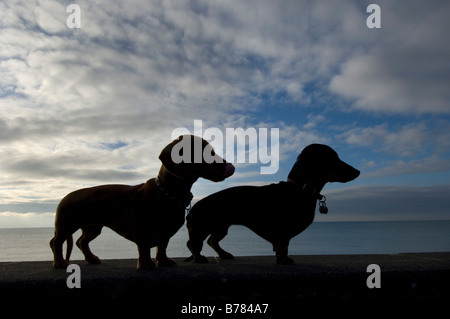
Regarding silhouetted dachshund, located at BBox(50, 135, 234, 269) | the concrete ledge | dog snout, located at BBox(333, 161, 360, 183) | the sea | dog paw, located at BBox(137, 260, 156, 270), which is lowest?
the sea

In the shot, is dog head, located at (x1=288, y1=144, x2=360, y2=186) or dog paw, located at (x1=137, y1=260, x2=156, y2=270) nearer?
dog paw, located at (x1=137, y1=260, x2=156, y2=270)

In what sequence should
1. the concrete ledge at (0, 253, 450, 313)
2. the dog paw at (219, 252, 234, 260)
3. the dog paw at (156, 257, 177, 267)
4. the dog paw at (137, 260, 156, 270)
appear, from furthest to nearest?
the dog paw at (219, 252, 234, 260) < the dog paw at (156, 257, 177, 267) < the dog paw at (137, 260, 156, 270) < the concrete ledge at (0, 253, 450, 313)

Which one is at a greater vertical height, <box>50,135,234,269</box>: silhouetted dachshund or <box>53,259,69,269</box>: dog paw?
<box>50,135,234,269</box>: silhouetted dachshund

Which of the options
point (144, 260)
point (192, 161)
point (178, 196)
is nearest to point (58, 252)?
point (144, 260)

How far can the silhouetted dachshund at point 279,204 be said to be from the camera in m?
4.04

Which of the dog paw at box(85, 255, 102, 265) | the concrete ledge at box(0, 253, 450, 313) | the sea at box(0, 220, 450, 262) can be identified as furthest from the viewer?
the sea at box(0, 220, 450, 262)

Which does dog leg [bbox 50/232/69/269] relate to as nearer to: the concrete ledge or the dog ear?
the concrete ledge

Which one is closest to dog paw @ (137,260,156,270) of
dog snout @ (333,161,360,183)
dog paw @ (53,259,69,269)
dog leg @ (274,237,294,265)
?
dog paw @ (53,259,69,269)

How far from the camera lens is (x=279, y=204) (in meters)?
4.07

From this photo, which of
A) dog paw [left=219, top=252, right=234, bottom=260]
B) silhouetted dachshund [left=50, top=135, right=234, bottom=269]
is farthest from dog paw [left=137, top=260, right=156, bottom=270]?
dog paw [left=219, top=252, right=234, bottom=260]

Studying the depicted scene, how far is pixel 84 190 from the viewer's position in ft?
13.5

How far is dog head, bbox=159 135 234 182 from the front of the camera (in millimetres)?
3617

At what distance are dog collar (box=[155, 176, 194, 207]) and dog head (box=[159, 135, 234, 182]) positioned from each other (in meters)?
0.21
